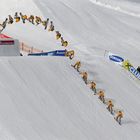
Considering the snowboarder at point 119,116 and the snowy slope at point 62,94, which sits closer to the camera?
the snowy slope at point 62,94

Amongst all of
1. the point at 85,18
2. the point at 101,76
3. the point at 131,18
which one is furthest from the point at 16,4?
the point at 101,76

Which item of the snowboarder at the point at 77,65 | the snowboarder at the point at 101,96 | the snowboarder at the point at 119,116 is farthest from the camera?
the snowboarder at the point at 77,65

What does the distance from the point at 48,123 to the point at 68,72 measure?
7.29 m

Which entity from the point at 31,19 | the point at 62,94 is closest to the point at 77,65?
the point at 62,94

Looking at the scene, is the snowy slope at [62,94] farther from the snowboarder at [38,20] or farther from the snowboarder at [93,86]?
the snowboarder at [38,20]

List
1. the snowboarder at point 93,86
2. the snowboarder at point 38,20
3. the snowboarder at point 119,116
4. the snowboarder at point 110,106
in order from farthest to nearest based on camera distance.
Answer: the snowboarder at point 38,20 → the snowboarder at point 93,86 → the snowboarder at point 110,106 → the snowboarder at point 119,116

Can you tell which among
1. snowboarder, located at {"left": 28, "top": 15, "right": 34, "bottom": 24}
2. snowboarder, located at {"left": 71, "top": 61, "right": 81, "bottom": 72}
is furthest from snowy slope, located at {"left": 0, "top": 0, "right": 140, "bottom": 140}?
snowboarder, located at {"left": 28, "top": 15, "right": 34, "bottom": 24}

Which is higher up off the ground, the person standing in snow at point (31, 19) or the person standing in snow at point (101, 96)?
the person standing in snow at point (31, 19)

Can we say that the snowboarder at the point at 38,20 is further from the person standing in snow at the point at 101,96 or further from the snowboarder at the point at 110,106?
the snowboarder at the point at 110,106

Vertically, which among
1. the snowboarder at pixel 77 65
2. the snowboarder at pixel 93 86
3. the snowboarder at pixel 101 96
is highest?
the snowboarder at pixel 77 65

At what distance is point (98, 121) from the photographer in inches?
1056

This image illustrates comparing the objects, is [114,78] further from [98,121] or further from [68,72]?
[98,121]

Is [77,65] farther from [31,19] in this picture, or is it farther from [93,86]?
[31,19]

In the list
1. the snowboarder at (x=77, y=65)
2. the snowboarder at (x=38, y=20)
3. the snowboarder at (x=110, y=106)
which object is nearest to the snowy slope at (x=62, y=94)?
the snowboarder at (x=110, y=106)
